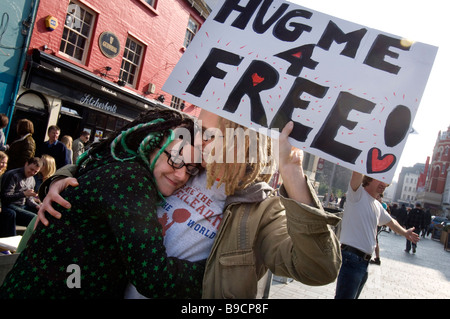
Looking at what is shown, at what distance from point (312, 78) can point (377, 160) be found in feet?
1.57

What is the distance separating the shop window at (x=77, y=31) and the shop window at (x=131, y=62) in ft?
5.49

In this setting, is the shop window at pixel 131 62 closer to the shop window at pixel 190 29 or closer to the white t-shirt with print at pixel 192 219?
the shop window at pixel 190 29

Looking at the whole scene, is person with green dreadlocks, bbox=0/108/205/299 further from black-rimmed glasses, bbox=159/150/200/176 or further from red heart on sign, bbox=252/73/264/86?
red heart on sign, bbox=252/73/264/86

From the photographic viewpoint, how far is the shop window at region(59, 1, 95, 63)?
30.8ft

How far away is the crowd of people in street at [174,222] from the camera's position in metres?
1.19

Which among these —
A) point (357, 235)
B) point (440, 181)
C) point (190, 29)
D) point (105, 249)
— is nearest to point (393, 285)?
point (357, 235)

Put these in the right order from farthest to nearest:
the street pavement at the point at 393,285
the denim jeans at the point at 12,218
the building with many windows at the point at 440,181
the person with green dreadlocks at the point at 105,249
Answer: the building with many windows at the point at 440,181
the street pavement at the point at 393,285
the denim jeans at the point at 12,218
the person with green dreadlocks at the point at 105,249

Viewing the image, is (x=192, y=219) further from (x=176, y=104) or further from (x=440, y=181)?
(x=440, y=181)

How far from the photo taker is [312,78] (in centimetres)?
154

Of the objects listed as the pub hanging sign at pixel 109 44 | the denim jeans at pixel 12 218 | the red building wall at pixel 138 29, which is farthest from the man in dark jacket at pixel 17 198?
the pub hanging sign at pixel 109 44

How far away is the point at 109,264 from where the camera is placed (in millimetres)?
1234

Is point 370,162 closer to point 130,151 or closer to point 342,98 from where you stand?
point 342,98
